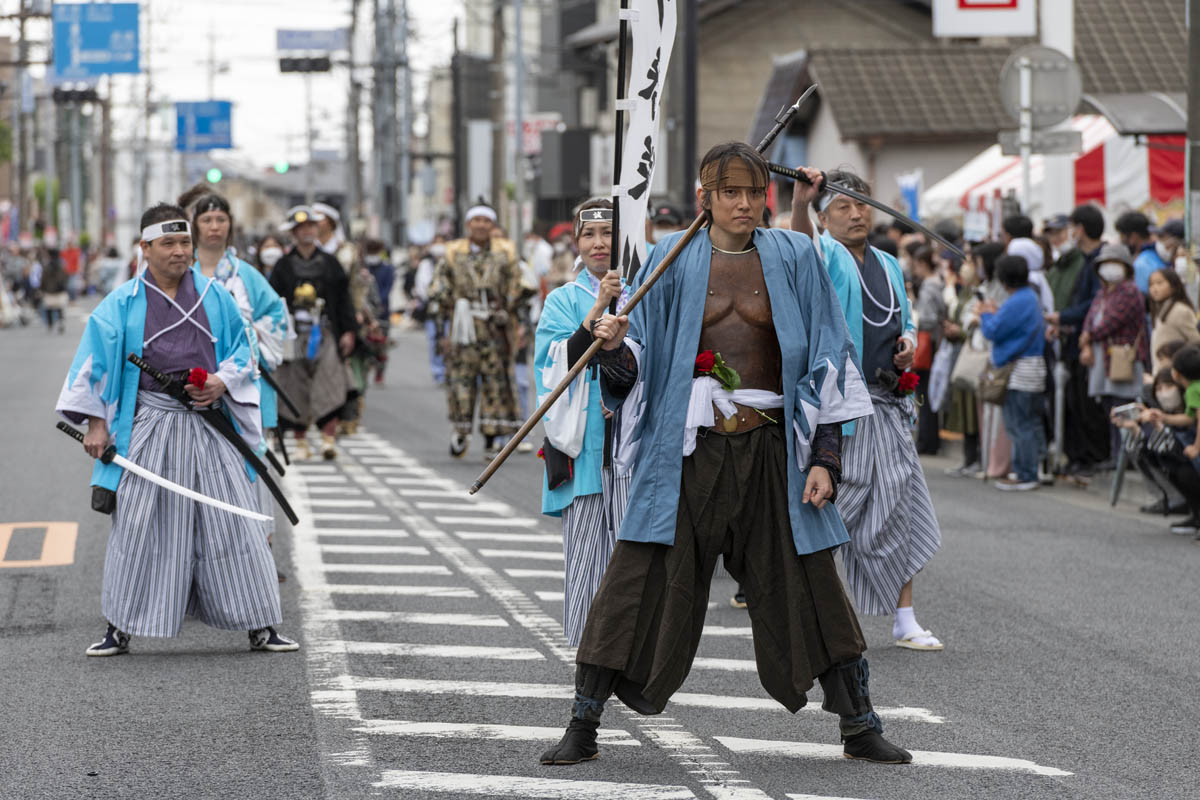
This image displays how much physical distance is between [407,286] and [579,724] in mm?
28143

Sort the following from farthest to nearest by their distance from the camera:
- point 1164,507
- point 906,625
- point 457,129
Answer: point 457,129 < point 1164,507 < point 906,625

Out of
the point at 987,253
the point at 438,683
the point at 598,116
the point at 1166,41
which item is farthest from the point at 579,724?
the point at 598,116

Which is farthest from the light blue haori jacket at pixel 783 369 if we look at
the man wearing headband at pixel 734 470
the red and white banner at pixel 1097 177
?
the red and white banner at pixel 1097 177

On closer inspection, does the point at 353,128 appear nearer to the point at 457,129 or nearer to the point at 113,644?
the point at 457,129

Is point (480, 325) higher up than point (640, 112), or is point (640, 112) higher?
point (640, 112)

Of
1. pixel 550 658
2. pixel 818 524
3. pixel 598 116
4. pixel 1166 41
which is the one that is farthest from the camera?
pixel 598 116

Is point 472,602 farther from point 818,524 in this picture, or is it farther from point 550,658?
point 818,524

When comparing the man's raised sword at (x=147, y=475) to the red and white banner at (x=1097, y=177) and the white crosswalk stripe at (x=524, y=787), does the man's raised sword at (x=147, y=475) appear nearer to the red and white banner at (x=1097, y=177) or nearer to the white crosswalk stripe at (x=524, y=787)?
the white crosswalk stripe at (x=524, y=787)

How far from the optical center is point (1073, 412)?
1405cm

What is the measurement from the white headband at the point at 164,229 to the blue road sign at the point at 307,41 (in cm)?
4430

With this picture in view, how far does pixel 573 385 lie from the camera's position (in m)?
6.71

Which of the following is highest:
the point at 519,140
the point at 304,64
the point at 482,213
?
the point at 304,64

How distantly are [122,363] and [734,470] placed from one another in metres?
3.06

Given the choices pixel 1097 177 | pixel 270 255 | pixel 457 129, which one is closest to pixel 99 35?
pixel 457 129
